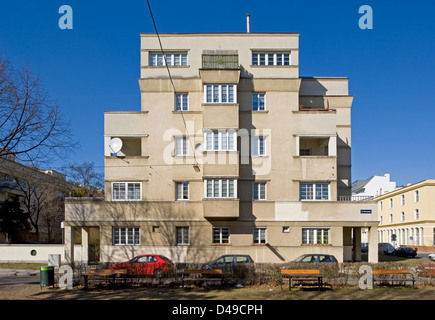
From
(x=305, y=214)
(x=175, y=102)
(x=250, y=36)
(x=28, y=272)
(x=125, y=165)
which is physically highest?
(x=250, y=36)

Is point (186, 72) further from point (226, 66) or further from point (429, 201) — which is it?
point (429, 201)

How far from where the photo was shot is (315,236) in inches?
1167

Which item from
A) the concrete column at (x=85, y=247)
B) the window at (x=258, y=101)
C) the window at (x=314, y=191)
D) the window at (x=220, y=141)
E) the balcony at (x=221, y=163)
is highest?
the window at (x=258, y=101)

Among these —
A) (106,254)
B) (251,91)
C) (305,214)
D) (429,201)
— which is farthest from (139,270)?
(429,201)

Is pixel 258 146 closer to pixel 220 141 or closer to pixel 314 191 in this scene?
pixel 220 141

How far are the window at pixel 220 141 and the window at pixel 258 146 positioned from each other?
1876mm

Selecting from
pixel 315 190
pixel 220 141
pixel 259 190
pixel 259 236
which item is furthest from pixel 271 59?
pixel 259 236

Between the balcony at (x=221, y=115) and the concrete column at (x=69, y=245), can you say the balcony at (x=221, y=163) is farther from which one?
the concrete column at (x=69, y=245)

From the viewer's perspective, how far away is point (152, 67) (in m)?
31.5

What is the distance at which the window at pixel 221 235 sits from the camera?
29859 millimetres

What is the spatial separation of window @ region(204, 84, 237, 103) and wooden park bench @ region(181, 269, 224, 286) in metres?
14.1

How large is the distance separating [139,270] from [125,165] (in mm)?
12126

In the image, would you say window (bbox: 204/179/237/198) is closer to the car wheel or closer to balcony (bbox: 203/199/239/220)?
balcony (bbox: 203/199/239/220)

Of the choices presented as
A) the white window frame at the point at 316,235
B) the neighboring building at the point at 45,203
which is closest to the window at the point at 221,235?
the white window frame at the point at 316,235
